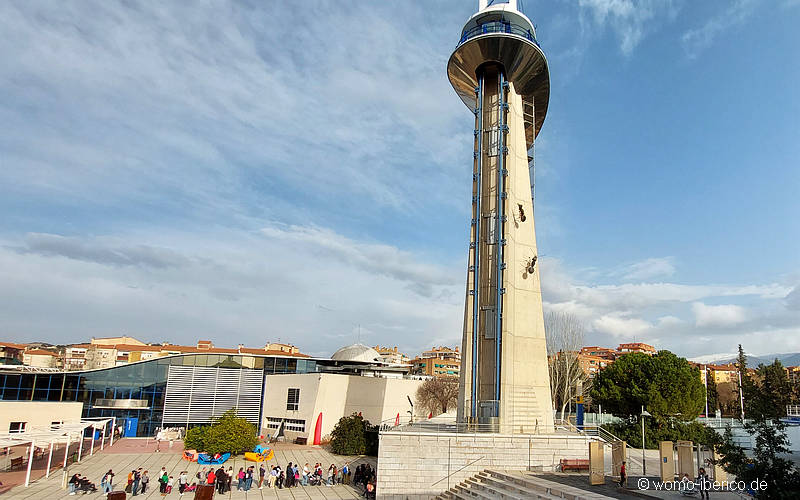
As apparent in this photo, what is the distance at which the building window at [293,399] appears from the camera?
4144cm

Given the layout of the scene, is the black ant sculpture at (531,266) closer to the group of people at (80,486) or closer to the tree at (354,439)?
the tree at (354,439)

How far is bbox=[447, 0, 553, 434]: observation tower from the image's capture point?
86.3 feet

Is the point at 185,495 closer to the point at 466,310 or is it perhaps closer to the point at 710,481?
the point at 466,310

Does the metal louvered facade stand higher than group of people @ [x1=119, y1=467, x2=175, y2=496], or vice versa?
the metal louvered facade

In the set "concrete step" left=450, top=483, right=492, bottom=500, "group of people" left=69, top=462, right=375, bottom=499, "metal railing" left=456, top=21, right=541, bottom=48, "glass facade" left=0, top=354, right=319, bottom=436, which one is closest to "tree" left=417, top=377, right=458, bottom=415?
"glass facade" left=0, top=354, right=319, bottom=436

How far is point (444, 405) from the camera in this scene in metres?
50.6

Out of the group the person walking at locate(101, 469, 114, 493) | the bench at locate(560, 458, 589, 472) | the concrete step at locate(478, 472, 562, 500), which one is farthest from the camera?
the person walking at locate(101, 469, 114, 493)

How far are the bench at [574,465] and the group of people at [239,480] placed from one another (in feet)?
27.6

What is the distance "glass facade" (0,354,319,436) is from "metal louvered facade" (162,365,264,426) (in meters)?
0.57

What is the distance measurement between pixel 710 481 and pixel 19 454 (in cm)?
3781

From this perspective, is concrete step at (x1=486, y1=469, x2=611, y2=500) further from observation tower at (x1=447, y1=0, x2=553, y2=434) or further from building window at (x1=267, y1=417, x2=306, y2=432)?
building window at (x1=267, y1=417, x2=306, y2=432)

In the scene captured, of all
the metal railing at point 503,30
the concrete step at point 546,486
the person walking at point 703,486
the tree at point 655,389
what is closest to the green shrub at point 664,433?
the tree at point 655,389

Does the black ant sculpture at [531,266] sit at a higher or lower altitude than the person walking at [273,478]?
higher

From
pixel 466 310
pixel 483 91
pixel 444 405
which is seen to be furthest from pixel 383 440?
pixel 444 405
